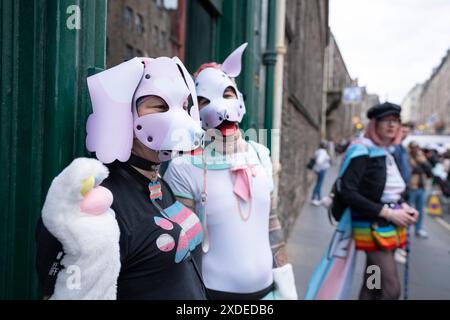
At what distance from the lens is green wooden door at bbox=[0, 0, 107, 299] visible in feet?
3.78

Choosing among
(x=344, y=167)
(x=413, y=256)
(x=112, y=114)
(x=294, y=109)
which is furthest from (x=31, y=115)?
(x=294, y=109)

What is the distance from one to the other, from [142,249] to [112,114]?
378 millimetres

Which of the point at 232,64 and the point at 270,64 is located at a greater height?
the point at 270,64

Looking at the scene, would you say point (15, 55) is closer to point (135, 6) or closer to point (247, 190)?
point (247, 190)

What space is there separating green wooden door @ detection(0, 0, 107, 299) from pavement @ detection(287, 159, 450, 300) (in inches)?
114

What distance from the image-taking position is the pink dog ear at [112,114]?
41.8 inches

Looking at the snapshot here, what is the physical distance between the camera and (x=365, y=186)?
9.05ft

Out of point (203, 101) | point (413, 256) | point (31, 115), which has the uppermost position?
point (203, 101)

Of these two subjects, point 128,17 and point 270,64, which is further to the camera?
point 270,64

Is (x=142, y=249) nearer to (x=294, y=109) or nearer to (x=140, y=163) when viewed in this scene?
(x=140, y=163)

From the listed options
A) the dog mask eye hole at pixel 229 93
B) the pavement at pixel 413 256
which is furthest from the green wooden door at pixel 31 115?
the pavement at pixel 413 256

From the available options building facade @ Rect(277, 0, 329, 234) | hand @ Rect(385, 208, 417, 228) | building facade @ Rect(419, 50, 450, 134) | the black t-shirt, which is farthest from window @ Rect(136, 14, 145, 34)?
building facade @ Rect(419, 50, 450, 134)

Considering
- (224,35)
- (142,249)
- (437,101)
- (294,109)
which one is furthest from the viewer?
(437,101)

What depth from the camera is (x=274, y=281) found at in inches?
68.6
